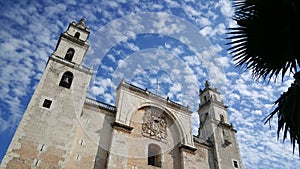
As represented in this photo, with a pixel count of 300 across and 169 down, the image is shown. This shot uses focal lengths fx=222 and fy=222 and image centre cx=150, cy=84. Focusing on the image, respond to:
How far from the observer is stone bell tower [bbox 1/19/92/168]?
1136 cm

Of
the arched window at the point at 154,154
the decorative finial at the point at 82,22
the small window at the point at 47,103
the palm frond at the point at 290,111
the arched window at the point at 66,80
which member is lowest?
the palm frond at the point at 290,111

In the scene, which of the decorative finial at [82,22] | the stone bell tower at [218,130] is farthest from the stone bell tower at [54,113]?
the stone bell tower at [218,130]

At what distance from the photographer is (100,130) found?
14867mm

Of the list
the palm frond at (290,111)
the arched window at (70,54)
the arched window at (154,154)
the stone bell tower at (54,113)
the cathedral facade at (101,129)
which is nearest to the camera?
the palm frond at (290,111)

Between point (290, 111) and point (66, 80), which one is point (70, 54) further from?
point (290, 111)

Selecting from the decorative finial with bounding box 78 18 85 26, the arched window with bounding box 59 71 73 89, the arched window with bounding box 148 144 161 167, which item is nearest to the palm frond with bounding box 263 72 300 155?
the arched window with bounding box 148 144 161 167

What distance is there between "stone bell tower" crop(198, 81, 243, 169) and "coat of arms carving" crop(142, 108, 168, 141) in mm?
4854

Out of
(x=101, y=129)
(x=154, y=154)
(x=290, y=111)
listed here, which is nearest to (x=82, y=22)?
(x=101, y=129)

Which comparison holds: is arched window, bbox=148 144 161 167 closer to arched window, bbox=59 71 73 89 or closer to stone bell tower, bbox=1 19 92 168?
stone bell tower, bbox=1 19 92 168

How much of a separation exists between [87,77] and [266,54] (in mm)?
13410

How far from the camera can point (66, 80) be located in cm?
1530

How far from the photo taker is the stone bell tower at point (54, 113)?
11359 mm

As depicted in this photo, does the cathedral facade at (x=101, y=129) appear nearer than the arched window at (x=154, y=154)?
Yes

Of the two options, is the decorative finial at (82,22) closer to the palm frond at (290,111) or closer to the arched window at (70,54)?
the arched window at (70,54)
